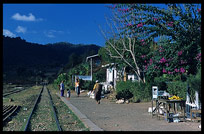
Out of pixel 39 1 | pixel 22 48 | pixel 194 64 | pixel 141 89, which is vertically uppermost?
pixel 22 48

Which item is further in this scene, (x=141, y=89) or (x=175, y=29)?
(x=141, y=89)

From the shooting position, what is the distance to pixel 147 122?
34.8ft

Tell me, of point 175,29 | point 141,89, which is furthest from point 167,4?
point 141,89

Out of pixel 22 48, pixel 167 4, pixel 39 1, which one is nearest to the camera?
pixel 39 1

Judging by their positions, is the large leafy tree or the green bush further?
the green bush

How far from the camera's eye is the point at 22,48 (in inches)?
6895

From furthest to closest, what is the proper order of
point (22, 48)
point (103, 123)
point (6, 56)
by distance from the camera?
1. point (22, 48)
2. point (6, 56)
3. point (103, 123)

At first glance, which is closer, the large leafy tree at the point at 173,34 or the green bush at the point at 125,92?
the large leafy tree at the point at 173,34

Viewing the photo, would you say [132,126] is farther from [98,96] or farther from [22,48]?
[22,48]

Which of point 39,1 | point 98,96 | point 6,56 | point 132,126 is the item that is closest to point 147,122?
point 132,126

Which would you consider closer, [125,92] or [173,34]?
[173,34]

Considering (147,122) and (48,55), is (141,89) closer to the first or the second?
(147,122)

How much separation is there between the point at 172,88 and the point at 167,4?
4.72 meters

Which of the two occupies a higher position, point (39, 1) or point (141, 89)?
point (39, 1)
